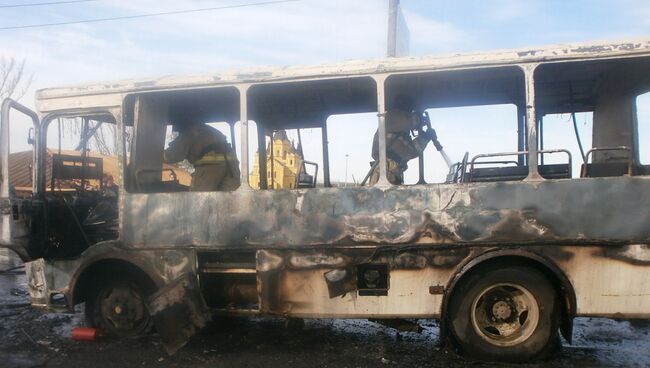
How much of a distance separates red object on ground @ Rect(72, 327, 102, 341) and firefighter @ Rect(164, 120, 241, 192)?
174 centimetres

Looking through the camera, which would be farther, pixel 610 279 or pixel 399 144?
pixel 399 144

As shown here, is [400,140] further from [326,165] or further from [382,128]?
[326,165]

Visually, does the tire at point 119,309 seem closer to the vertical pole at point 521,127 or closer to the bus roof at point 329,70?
Result: the bus roof at point 329,70

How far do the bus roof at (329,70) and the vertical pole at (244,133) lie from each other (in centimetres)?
12

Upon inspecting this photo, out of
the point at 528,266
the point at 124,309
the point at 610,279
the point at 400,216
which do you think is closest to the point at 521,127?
the point at 528,266

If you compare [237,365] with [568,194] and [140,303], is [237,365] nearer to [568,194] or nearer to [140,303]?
[140,303]

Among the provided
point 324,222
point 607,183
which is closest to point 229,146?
point 324,222

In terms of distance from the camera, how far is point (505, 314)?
4.26 metres

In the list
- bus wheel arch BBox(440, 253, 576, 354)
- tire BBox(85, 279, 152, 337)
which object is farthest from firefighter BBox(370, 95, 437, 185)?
tire BBox(85, 279, 152, 337)

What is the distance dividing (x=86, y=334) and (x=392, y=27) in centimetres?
1016

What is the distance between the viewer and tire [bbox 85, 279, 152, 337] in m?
4.93

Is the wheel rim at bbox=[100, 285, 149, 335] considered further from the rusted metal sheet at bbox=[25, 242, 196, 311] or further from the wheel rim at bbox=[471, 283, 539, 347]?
the wheel rim at bbox=[471, 283, 539, 347]

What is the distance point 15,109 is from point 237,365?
324 centimetres

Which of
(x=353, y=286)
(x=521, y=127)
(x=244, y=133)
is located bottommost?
(x=353, y=286)
